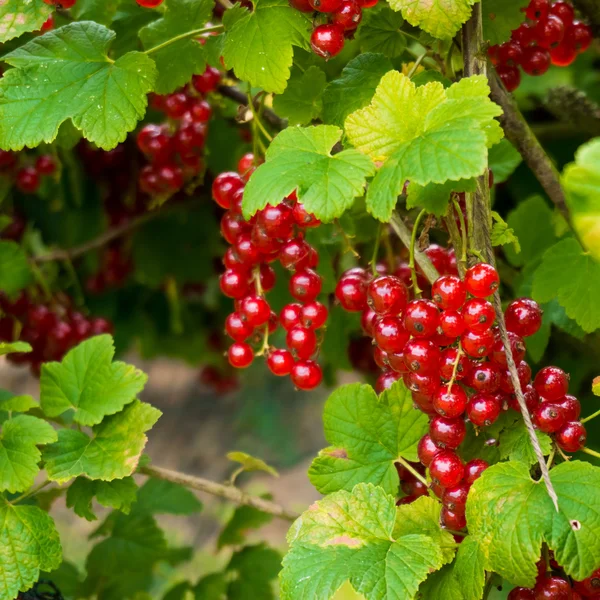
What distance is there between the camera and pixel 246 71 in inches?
32.1

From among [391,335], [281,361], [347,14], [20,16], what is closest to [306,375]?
[281,361]

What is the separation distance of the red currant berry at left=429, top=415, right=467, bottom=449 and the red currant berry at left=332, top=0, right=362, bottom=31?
1.23 ft

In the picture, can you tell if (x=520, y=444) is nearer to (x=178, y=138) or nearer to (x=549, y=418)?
(x=549, y=418)

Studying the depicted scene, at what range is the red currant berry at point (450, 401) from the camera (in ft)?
2.30

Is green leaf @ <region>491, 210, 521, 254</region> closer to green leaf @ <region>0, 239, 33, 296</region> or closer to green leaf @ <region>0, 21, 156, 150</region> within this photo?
green leaf @ <region>0, 21, 156, 150</region>

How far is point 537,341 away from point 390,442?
31 centimetres

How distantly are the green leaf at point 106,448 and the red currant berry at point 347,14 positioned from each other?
45cm

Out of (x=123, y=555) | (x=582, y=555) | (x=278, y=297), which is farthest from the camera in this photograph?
(x=278, y=297)

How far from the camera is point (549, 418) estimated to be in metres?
0.71

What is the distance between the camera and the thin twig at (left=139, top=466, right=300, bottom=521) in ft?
3.33

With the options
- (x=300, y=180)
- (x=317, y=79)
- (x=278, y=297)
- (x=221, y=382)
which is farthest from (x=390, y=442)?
(x=221, y=382)

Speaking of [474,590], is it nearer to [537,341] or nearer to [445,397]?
[445,397]

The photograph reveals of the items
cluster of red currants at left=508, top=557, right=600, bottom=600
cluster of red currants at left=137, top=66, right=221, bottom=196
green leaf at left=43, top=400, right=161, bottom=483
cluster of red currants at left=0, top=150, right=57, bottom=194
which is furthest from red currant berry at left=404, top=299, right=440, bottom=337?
cluster of red currants at left=0, top=150, right=57, bottom=194

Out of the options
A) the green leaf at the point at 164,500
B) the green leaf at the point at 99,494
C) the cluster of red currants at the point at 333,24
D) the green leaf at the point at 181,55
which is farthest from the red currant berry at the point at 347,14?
the green leaf at the point at 164,500
